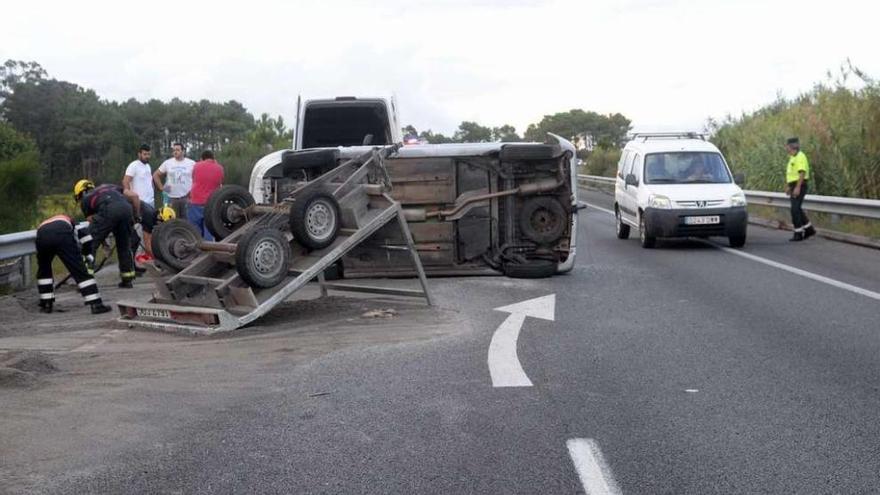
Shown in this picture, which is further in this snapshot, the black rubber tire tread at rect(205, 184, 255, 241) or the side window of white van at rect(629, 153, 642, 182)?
the side window of white van at rect(629, 153, 642, 182)

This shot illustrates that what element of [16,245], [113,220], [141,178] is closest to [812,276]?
[113,220]

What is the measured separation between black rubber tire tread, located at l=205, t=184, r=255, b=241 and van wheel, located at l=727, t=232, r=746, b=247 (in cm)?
969

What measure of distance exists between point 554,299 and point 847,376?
4534 millimetres

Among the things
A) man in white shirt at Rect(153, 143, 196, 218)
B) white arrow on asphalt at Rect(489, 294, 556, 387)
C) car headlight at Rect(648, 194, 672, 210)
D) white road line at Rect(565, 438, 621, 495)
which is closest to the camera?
white road line at Rect(565, 438, 621, 495)

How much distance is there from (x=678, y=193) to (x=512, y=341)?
9891mm

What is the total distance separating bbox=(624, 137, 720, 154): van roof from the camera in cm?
1936

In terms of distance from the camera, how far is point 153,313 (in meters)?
9.78

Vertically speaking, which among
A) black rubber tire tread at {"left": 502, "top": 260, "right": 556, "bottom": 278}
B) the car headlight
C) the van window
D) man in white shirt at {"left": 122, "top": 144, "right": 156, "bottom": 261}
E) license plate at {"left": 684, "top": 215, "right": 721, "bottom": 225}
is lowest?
black rubber tire tread at {"left": 502, "top": 260, "right": 556, "bottom": 278}

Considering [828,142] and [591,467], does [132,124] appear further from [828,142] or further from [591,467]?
[591,467]

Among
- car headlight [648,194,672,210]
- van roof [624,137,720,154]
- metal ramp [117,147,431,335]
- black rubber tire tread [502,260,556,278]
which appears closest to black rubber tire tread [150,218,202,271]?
metal ramp [117,147,431,335]

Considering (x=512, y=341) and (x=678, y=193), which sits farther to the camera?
(x=678, y=193)

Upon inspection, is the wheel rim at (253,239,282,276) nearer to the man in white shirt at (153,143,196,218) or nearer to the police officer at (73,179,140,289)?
the police officer at (73,179,140,289)

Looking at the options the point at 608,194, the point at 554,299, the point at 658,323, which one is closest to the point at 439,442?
the point at 658,323

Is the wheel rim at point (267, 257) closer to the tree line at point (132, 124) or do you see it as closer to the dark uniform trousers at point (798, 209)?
the dark uniform trousers at point (798, 209)
